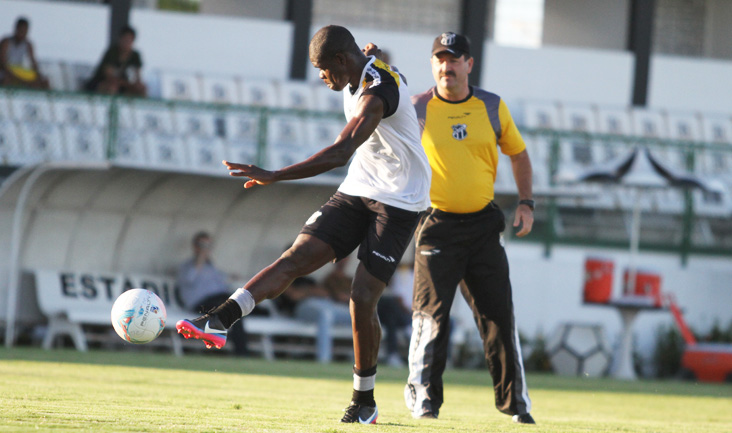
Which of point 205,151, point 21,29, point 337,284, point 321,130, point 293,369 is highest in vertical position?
point 21,29

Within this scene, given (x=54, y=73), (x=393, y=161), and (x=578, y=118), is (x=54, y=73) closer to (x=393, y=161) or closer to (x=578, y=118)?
(x=578, y=118)

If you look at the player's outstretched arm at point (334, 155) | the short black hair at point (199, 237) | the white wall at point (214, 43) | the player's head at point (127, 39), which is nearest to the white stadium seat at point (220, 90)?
the white wall at point (214, 43)

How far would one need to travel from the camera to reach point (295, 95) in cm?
1797

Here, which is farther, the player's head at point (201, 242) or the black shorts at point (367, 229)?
the player's head at point (201, 242)

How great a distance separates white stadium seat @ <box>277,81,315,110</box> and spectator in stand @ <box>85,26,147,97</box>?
2753 mm

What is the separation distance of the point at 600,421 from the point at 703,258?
480 inches

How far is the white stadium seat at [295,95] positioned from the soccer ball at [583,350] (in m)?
5.68

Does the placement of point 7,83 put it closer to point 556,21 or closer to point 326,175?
point 326,175

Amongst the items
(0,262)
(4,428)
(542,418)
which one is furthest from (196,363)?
(4,428)

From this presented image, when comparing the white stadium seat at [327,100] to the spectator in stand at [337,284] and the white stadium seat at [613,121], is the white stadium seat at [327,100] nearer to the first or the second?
the spectator in stand at [337,284]

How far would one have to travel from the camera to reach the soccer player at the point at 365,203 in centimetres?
555

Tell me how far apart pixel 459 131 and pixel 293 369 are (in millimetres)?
5606

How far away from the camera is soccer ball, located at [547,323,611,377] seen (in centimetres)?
1496

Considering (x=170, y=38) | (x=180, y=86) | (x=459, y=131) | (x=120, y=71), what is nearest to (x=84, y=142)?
(x=120, y=71)
